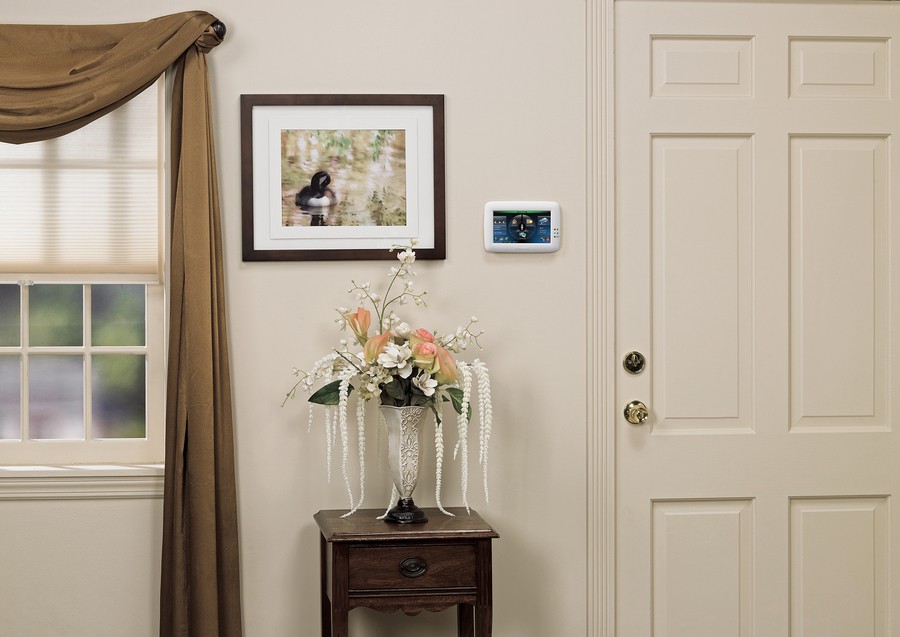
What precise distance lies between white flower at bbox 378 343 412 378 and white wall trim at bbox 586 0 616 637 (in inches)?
24.6

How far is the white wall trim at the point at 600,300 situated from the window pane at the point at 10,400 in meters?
1.70

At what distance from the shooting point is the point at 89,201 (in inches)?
95.7

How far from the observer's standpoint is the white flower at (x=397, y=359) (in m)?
2.12

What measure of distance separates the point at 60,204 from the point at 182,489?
2.98 feet

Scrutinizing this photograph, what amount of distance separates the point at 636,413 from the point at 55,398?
173 cm

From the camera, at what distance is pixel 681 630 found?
2498 mm

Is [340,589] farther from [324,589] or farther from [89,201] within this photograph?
[89,201]

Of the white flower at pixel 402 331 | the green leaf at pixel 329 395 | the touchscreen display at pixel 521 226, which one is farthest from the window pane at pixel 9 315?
the touchscreen display at pixel 521 226

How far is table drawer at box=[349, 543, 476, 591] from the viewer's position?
208 cm

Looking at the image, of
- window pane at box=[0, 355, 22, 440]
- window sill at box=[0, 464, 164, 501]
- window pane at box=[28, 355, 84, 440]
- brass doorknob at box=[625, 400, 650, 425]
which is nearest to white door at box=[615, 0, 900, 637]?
brass doorknob at box=[625, 400, 650, 425]

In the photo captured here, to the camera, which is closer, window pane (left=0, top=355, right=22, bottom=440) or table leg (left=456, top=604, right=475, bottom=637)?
table leg (left=456, top=604, right=475, bottom=637)

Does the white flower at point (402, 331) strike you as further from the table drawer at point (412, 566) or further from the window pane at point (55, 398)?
the window pane at point (55, 398)

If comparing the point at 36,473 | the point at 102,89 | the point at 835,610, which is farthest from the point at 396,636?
the point at 102,89

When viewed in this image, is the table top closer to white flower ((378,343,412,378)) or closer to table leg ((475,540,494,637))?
table leg ((475,540,494,637))
